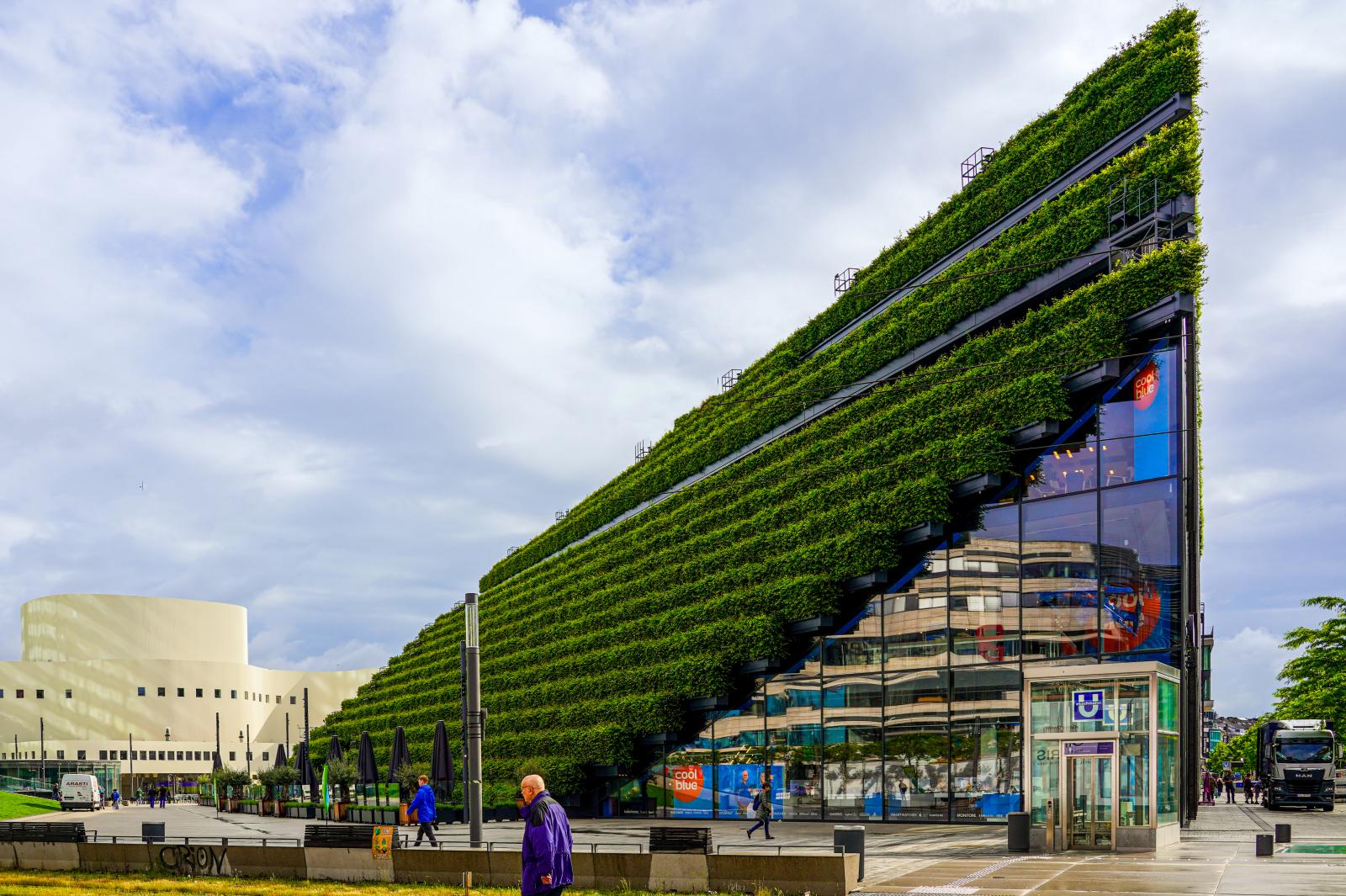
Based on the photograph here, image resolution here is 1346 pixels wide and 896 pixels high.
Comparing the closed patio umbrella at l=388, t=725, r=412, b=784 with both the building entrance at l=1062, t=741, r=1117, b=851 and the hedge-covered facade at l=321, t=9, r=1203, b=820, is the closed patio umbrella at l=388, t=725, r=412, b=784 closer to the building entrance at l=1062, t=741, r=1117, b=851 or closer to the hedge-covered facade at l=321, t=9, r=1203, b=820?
the hedge-covered facade at l=321, t=9, r=1203, b=820

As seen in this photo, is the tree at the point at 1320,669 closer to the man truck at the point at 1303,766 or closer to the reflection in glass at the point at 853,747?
the man truck at the point at 1303,766

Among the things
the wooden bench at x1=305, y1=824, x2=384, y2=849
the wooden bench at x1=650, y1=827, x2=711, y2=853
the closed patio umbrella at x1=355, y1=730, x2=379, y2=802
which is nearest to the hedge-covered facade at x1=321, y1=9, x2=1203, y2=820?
the closed patio umbrella at x1=355, y1=730, x2=379, y2=802

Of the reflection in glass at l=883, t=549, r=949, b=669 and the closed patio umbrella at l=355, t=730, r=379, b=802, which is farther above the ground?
the reflection in glass at l=883, t=549, r=949, b=669

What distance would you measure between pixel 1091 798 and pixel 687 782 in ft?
63.9

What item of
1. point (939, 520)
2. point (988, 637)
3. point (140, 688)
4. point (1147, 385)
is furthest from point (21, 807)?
point (140, 688)

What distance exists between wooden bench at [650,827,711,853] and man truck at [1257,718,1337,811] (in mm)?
35110

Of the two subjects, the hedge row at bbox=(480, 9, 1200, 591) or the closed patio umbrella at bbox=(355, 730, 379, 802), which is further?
the closed patio umbrella at bbox=(355, 730, 379, 802)

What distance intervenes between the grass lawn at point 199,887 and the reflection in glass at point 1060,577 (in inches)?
706

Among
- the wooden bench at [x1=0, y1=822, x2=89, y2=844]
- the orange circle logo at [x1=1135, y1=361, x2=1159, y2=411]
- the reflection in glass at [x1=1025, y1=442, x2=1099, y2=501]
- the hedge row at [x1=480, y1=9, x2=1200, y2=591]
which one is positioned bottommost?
the wooden bench at [x1=0, y1=822, x2=89, y2=844]

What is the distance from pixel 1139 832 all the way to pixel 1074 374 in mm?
13350

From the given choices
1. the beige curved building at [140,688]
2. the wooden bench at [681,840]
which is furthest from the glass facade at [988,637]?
the beige curved building at [140,688]

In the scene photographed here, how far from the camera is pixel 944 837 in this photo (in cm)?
3047

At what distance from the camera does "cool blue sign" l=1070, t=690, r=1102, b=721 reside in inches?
1046

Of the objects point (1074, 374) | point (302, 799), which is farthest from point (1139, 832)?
point (302, 799)
